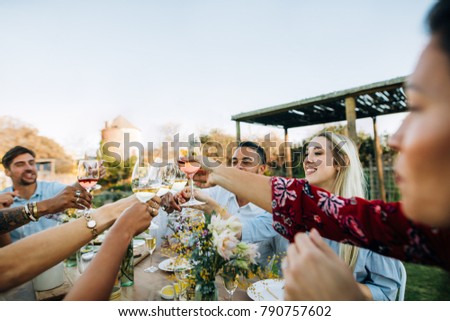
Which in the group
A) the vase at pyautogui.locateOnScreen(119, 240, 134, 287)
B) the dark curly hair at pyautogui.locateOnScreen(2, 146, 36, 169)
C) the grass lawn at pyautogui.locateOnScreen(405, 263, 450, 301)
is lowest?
the grass lawn at pyautogui.locateOnScreen(405, 263, 450, 301)

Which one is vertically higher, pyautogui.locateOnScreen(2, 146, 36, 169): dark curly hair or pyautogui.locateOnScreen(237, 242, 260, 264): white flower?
pyautogui.locateOnScreen(2, 146, 36, 169): dark curly hair

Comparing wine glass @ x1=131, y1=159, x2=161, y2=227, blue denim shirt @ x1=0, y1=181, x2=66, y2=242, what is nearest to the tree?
blue denim shirt @ x1=0, y1=181, x2=66, y2=242

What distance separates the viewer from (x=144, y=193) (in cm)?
142

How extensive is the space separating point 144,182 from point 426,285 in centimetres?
461

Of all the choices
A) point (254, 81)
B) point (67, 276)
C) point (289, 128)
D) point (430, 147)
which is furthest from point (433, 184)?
point (254, 81)

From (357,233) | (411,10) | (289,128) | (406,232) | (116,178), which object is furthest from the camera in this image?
(116,178)

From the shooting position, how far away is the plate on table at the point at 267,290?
4.69 feet

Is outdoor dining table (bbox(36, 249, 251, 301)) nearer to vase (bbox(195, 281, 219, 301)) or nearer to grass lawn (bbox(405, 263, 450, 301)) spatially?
vase (bbox(195, 281, 219, 301))

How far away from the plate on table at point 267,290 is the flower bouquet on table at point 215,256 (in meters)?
0.25

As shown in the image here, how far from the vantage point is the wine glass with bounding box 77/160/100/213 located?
1.93 m

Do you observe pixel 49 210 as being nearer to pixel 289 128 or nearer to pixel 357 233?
pixel 357 233

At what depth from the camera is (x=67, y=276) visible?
74.7 inches

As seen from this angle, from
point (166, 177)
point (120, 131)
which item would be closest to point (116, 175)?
point (166, 177)
